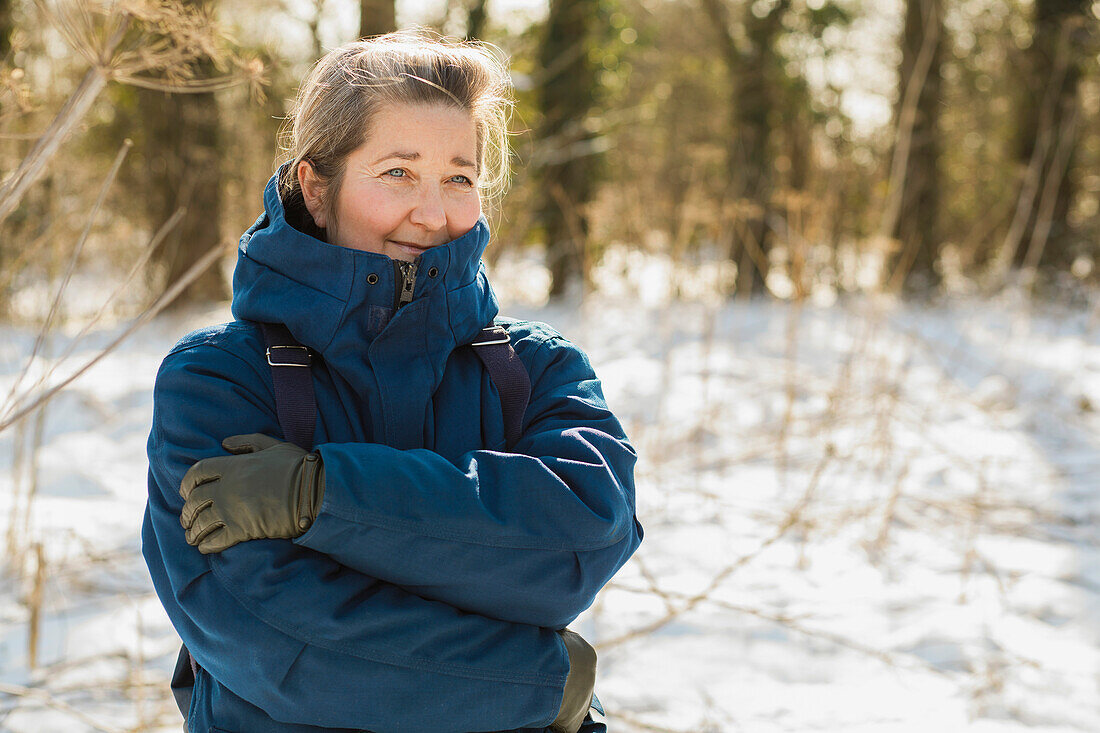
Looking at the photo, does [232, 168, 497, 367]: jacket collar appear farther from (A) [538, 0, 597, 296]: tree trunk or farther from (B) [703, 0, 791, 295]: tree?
(B) [703, 0, 791, 295]: tree

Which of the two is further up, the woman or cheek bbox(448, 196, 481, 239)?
cheek bbox(448, 196, 481, 239)

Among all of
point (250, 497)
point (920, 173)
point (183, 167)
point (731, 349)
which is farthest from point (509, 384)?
point (920, 173)

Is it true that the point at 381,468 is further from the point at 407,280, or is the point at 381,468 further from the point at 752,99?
the point at 752,99

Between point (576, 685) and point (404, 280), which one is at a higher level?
point (404, 280)

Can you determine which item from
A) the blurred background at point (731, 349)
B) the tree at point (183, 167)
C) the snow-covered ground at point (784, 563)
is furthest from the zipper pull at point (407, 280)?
the tree at point (183, 167)

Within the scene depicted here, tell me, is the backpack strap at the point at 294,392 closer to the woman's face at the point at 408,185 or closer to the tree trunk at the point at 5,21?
the woman's face at the point at 408,185

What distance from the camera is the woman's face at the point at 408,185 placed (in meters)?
1.45

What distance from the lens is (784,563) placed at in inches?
145

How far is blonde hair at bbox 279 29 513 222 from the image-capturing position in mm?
1455

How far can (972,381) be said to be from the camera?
661 centimetres

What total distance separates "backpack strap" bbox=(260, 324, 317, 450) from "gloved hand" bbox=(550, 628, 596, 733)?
1.62 feet

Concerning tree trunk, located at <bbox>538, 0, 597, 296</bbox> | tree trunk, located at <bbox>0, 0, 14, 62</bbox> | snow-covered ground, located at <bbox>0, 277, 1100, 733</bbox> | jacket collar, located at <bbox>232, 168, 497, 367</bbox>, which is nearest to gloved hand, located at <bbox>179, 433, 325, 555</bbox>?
jacket collar, located at <bbox>232, 168, 497, 367</bbox>

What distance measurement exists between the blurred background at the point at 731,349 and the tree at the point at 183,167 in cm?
4

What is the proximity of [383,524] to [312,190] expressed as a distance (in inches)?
24.9
